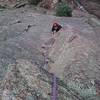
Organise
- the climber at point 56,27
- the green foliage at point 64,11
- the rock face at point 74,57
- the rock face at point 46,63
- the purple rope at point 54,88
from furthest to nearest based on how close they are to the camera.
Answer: the green foliage at point 64,11
the climber at point 56,27
the rock face at point 74,57
the rock face at point 46,63
the purple rope at point 54,88

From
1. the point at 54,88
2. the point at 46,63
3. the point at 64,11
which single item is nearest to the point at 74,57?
the point at 46,63

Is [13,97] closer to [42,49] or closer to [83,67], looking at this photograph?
[83,67]

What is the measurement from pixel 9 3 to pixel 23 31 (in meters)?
10.8

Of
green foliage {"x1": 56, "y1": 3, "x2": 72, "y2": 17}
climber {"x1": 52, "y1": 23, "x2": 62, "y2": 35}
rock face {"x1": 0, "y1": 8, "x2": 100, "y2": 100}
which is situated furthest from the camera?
green foliage {"x1": 56, "y1": 3, "x2": 72, "y2": 17}

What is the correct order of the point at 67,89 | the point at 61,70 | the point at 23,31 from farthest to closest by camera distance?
the point at 23,31 → the point at 61,70 → the point at 67,89

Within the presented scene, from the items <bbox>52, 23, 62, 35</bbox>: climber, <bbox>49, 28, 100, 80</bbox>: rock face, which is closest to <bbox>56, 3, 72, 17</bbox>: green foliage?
<bbox>52, 23, 62, 35</bbox>: climber

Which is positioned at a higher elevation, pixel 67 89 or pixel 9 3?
pixel 67 89

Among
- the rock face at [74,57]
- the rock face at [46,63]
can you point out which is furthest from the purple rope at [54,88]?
the rock face at [74,57]

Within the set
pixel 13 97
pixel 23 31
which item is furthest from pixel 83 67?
pixel 23 31

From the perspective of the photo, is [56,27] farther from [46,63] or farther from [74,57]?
[46,63]

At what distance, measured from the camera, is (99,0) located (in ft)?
69.0

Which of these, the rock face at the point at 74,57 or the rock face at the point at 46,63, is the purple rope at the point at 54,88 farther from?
the rock face at the point at 74,57

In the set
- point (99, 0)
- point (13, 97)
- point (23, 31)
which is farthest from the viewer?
point (99, 0)

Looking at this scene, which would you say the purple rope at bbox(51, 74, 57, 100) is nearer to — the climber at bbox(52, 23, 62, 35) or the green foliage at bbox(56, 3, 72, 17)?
the climber at bbox(52, 23, 62, 35)
